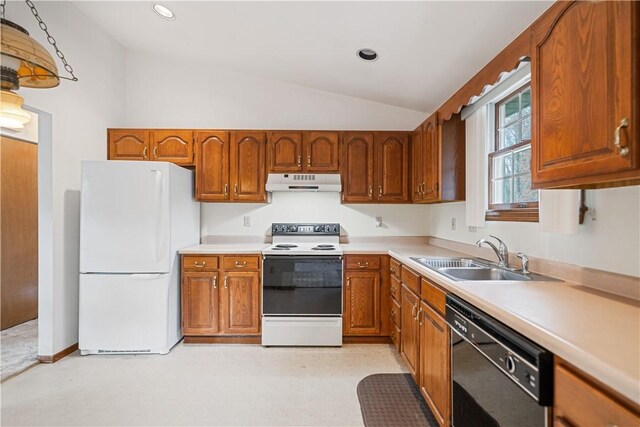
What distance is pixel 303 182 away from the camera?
128 inches

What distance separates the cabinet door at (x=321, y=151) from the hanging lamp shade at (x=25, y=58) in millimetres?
2101

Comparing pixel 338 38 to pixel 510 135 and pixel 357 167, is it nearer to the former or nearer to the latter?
pixel 357 167

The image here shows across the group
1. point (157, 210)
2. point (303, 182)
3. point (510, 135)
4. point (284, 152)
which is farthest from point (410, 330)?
point (157, 210)

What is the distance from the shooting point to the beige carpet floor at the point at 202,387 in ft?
6.51

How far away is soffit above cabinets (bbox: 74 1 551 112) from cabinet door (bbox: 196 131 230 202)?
0.87m

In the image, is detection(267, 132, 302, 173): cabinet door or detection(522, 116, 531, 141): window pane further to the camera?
detection(267, 132, 302, 173): cabinet door

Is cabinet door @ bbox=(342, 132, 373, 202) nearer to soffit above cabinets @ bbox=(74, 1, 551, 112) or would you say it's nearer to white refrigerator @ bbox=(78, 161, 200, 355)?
soffit above cabinets @ bbox=(74, 1, 551, 112)

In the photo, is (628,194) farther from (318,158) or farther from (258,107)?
(258,107)

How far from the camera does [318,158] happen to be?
132 inches

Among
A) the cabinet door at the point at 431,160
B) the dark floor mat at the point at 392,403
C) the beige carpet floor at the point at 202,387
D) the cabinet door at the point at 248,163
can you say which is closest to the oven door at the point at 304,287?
the beige carpet floor at the point at 202,387

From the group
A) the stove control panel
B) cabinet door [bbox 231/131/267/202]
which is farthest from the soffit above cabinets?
the stove control panel

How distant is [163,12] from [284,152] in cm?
160

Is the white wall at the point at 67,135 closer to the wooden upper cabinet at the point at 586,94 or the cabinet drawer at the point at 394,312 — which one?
the cabinet drawer at the point at 394,312

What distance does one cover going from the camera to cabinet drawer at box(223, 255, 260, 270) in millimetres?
3033
